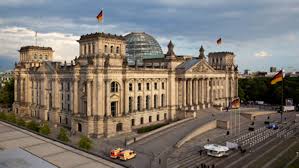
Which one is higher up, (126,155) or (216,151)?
(216,151)

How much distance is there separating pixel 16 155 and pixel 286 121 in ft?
282

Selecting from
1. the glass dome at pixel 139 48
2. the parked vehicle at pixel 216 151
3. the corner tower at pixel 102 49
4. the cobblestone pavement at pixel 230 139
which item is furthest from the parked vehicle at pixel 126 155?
the glass dome at pixel 139 48

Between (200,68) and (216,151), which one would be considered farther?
(200,68)

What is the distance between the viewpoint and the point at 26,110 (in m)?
106

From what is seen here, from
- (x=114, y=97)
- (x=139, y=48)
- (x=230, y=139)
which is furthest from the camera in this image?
(x=139, y=48)

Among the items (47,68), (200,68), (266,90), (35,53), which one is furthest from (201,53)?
(35,53)

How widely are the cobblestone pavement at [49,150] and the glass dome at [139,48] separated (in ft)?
210

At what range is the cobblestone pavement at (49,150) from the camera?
102 feet

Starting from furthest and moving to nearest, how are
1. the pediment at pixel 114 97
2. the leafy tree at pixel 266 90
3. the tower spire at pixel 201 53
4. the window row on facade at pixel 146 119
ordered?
1. the leafy tree at pixel 266 90
2. the tower spire at pixel 201 53
3. the window row on facade at pixel 146 119
4. the pediment at pixel 114 97

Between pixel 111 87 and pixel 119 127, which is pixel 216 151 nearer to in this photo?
pixel 119 127

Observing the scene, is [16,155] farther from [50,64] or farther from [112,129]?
[50,64]

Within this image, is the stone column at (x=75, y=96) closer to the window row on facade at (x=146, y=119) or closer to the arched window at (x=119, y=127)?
the arched window at (x=119, y=127)

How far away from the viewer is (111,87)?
2864 inches

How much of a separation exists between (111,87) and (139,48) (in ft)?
129
